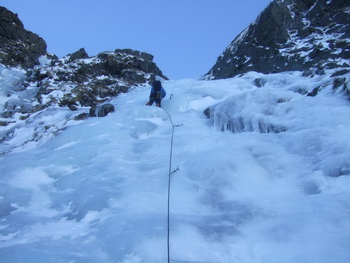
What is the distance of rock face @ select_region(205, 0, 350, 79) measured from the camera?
13770mm

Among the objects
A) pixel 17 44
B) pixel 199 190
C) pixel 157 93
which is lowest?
pixel 199 190

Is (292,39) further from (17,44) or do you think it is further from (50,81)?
(17,44)

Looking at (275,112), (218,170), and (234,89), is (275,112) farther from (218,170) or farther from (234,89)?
(234,89)

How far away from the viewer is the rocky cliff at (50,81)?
375 inches

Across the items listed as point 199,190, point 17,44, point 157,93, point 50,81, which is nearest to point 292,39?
point 157,93

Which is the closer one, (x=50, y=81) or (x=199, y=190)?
(x=199, y=190)

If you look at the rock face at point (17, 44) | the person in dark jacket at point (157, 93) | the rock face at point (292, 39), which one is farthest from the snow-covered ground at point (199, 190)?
the rock face at point (17, 44)

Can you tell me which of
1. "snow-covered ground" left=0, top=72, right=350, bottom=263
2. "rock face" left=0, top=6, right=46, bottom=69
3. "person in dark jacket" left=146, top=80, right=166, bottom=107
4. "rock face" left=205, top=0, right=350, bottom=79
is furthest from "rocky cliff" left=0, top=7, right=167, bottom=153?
"rock face" left=205, top=0, right=350, bottom=79

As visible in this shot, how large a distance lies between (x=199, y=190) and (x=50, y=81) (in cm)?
1180

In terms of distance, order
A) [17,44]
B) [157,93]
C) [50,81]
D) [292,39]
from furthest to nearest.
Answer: [17,44], [292,39], [50,81], [157,93]

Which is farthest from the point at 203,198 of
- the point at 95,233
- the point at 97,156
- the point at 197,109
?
the point at 197,109

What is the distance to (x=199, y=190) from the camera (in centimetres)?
425

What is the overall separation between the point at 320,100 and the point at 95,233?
220 inches

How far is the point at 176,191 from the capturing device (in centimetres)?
428
